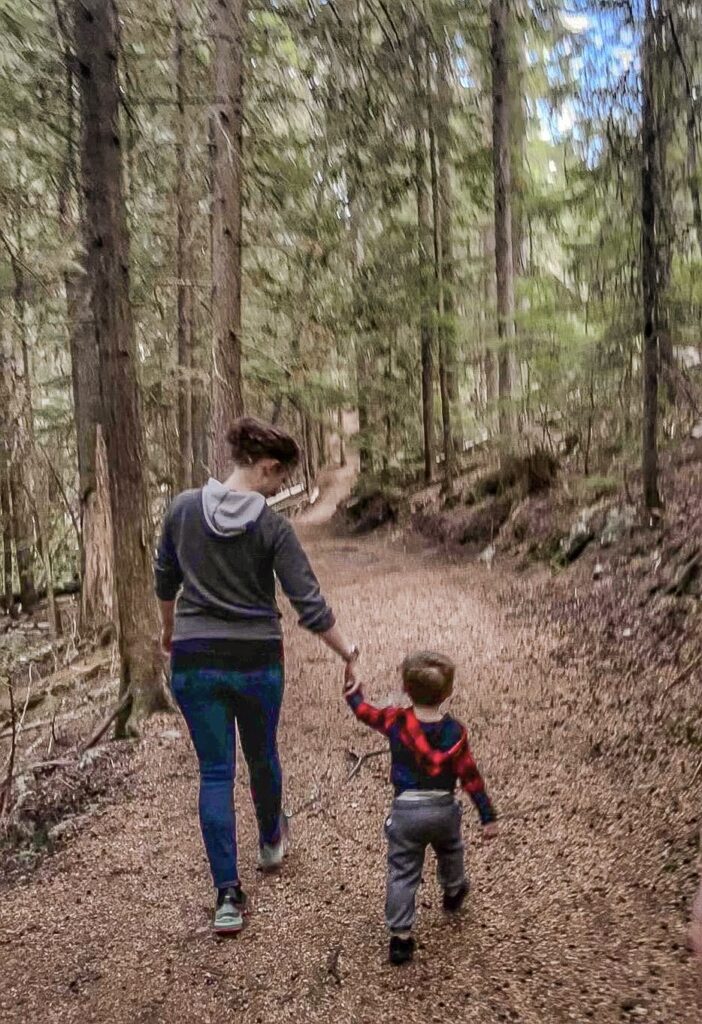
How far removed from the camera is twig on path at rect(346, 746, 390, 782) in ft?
17.5

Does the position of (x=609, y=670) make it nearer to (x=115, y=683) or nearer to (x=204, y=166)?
(x=115, y=683)

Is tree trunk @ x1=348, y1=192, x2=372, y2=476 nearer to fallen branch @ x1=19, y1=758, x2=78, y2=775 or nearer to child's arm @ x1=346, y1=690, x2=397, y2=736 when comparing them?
fallen branch @ x1=19, y1=758, x2=78, y2=775

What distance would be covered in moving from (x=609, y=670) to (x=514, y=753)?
5.32ft

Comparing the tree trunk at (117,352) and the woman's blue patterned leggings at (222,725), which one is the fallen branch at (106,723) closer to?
the tree trunk at (117,352)

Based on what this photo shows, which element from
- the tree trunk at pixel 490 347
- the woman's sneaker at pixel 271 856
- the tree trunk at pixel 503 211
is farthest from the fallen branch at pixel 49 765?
the tree trunk at pixel 503 211

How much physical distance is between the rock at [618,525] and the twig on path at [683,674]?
164 inches

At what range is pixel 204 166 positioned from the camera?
877 centimetres

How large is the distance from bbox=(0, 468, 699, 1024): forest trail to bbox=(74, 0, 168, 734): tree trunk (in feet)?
2.59

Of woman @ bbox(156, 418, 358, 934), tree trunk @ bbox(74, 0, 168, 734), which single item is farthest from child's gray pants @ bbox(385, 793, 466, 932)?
tree trunk @ bbox(74, 0, 168, 734)

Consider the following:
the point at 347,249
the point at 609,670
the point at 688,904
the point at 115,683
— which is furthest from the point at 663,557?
the point at 347,249

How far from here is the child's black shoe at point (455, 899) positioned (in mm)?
3492

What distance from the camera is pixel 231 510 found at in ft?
11.0

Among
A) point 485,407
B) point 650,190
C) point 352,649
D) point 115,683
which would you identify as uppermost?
point 650,190

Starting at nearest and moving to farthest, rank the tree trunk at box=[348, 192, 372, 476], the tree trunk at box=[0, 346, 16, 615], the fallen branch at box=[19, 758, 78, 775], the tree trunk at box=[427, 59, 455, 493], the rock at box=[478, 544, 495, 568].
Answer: the fallen branch at box=[19, 758, 78, 775], the tree trunk at box=[0, 346, 16, 615], the rock at box=[478, 544, 495, 568], the tree trunk at box=[348, 192, 372, 476], the tree trunk at box=[427, 59, 455, 493]
